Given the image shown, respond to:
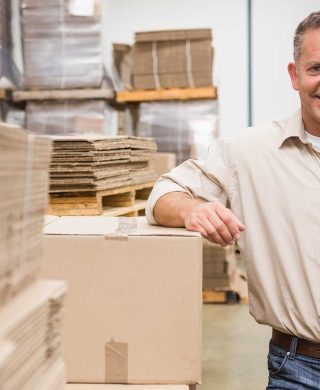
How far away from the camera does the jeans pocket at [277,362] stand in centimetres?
237

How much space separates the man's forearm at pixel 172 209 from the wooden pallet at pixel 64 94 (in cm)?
327

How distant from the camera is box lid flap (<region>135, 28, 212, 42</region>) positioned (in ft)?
19.1

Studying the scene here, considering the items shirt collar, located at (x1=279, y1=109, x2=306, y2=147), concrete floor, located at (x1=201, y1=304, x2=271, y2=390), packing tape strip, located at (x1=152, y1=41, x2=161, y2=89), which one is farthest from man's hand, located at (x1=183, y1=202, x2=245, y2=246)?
packing tape strip, located at (x1=152, y1=41, x2=161, y2=89)

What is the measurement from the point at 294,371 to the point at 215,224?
0.71 meters

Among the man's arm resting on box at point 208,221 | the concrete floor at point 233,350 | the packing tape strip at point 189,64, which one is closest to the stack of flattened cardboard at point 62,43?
the packing tape strip at point 189,64

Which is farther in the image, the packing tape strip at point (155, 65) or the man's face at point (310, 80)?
the packing tape strip at point (155, 65)

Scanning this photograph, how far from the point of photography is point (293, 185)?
2.45m

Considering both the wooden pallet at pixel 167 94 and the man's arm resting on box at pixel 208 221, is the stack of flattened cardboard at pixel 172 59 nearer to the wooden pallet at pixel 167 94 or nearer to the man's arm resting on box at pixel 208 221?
the wooden pallet at pixel 167 94

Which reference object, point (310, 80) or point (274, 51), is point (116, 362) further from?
point (274, 51)

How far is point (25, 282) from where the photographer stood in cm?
131

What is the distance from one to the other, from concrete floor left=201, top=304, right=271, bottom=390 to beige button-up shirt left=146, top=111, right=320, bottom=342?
1.79 meters

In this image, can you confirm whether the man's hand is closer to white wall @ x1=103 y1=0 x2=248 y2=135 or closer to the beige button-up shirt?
the beige button-up shirt

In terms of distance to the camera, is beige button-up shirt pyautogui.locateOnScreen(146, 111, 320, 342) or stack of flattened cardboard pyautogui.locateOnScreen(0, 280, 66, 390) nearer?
stack of flattened cardboard pyautogui.locateOnScreen(0, 280, 66, 390)

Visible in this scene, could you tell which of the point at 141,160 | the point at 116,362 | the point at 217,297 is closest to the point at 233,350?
the point at 217,297
